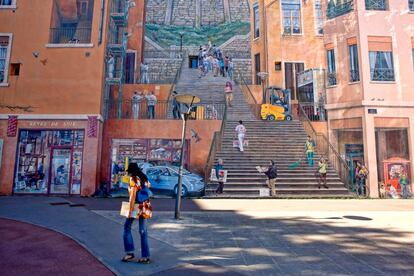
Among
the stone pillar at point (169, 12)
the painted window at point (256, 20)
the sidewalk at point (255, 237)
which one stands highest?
the stone pillar at point (169, 12)

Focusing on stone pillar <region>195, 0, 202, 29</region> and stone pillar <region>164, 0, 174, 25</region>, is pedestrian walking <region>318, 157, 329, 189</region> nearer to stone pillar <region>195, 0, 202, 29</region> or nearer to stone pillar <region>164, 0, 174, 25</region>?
stone pillar <region>195, 0, 202, 29</region>

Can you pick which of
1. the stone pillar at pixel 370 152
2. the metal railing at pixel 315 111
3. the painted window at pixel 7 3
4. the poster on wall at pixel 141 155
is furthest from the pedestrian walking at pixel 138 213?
the painted window at pixel 7 3

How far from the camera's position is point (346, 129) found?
666 inches

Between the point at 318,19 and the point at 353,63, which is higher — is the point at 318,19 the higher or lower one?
the higher one

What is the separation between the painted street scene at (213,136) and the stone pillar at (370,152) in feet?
0.18

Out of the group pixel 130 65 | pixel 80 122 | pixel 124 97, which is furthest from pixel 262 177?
pixel 130 65

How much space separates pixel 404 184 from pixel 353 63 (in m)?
7.24

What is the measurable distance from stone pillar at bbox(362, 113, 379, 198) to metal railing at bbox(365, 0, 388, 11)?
6416 millimetres

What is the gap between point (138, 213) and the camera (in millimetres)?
4797

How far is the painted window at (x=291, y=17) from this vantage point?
915 inches

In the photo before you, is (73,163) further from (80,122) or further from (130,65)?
(130,65)

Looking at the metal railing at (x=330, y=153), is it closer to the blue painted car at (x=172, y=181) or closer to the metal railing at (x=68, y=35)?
the blue painted car at (x=172, y=181)

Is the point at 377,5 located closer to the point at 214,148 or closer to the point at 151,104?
the point at 214,148

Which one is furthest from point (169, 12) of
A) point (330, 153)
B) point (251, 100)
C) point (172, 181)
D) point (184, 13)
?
point (172, 181)
